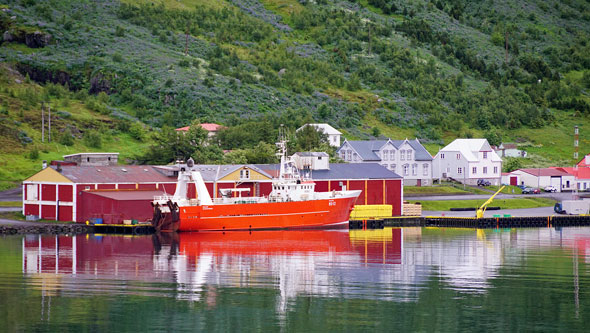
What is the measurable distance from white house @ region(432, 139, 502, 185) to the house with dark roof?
5564 millimetres

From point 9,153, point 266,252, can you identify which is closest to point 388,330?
point 266,252

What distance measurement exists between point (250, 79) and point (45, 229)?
83248mm

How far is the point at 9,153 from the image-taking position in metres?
101

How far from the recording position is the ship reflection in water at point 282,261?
156 feet

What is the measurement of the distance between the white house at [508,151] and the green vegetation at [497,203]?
29250 millimetres

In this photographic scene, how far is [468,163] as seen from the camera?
4658 inches

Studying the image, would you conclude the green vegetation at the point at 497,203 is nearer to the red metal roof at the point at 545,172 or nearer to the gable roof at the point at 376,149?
the red metal roof at the point at 545,172

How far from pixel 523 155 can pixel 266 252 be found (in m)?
83.0

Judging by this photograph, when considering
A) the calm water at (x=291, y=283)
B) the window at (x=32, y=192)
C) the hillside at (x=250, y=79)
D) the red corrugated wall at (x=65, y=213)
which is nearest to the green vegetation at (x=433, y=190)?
the hillside at (x=250, y=79)

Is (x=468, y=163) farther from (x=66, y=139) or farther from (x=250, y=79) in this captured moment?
(x=66, y=139)

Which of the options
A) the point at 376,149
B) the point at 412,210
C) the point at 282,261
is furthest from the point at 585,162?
the point at 282,261

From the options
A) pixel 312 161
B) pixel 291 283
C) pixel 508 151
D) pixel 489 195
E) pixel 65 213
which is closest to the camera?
pixel 291 283

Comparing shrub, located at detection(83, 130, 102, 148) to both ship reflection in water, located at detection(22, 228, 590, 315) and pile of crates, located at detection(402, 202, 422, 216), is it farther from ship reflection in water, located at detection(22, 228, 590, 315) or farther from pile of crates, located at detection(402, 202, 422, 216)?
pile of crates, located at detection(402, 202, 422, 216)

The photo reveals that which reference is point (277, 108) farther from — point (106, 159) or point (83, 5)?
point (106, 159)
